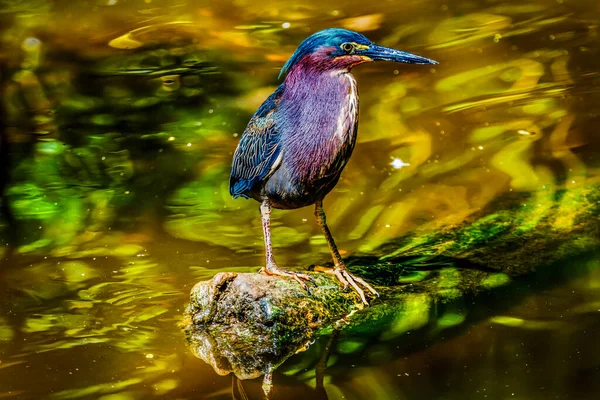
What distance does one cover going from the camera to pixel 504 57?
401 inches

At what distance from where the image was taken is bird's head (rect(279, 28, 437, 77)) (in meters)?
5.39

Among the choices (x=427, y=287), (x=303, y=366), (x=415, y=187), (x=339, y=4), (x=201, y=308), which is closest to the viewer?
(x=303, y=366)

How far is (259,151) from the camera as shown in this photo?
5762 millimetres

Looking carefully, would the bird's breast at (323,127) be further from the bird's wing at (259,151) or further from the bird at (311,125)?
the bird's wing at (259,151)

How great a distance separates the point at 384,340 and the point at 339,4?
7050 millimetres

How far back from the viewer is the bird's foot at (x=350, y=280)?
19.1 feet

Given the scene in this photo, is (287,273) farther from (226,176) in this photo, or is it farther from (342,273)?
(226,176)

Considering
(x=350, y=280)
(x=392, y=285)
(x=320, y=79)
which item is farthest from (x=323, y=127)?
(x=392, y=285)

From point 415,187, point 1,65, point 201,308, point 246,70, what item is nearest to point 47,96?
point 1,65

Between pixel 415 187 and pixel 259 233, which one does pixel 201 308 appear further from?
pixel 415 187

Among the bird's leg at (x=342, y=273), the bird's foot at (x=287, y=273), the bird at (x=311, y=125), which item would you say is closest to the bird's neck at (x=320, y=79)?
→ the bird at (x=311, y=125)

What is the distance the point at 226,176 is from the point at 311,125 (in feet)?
10.00

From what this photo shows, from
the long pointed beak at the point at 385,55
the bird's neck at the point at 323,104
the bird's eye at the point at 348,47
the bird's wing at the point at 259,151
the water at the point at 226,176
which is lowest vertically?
the water at the point at 226,176

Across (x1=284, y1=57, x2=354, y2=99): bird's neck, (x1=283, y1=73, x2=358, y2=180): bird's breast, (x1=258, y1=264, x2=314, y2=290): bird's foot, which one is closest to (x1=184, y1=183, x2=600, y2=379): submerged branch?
(x1=258, y1=264, x2=314, y2=290): bird's foot
